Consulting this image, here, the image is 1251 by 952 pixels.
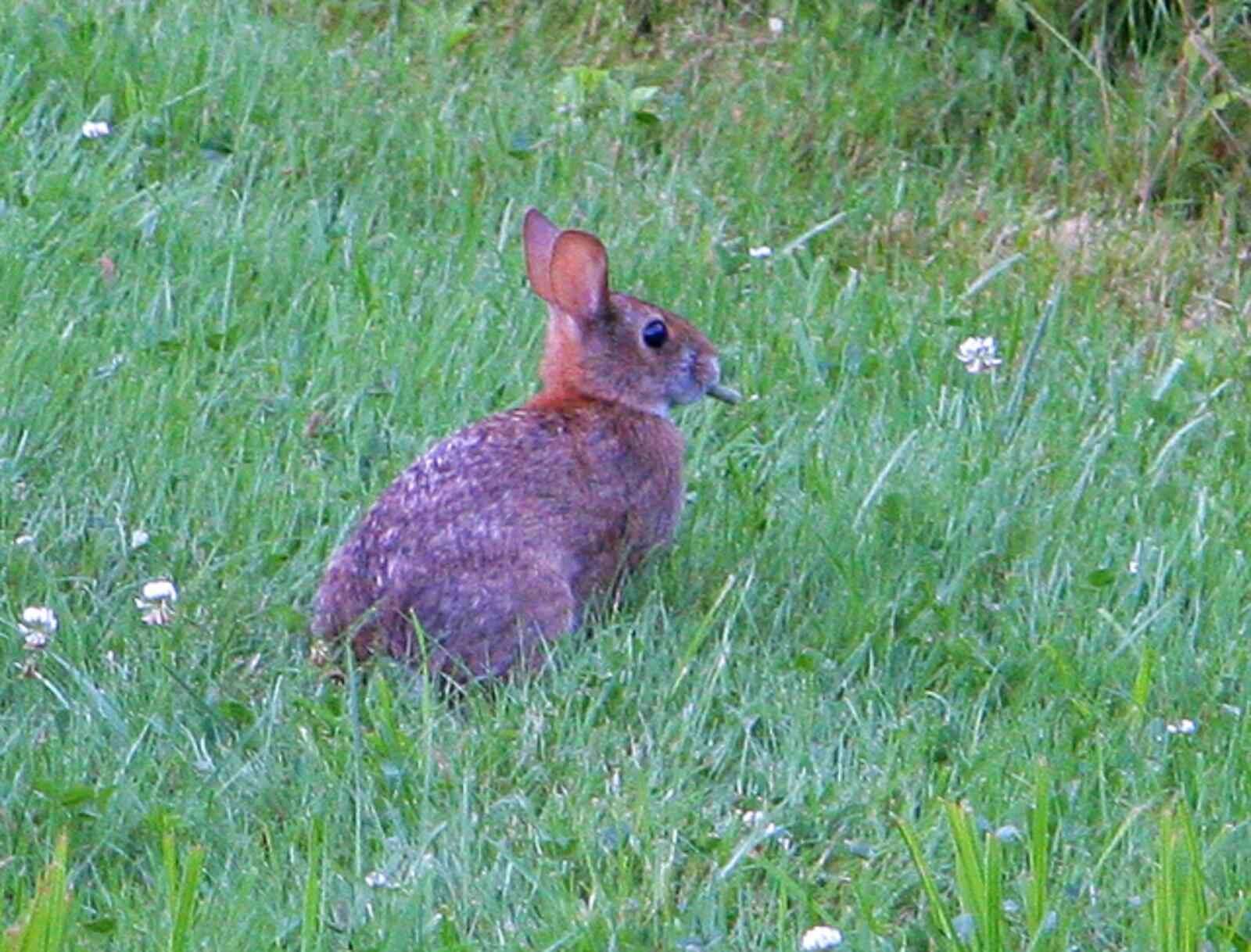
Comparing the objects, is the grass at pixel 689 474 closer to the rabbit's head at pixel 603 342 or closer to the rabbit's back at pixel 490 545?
the rabbit's back at pixel 490 545

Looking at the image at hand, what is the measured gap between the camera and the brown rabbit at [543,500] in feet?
15.3

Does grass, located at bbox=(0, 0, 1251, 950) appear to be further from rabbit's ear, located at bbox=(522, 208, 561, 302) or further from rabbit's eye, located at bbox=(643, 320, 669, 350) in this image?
rabbit's ear, located at bbox=(522, 208, 561, 302)

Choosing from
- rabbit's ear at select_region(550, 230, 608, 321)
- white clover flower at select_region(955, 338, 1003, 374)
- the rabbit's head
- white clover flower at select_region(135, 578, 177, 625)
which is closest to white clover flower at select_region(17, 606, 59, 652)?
white clover flower at select_region(135, 578, 177, 625)

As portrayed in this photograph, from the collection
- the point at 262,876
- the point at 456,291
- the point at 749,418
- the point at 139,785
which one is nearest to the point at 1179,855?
the point at 262,876

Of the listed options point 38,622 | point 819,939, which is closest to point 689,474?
point 38,622

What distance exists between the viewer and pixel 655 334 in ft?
17.9

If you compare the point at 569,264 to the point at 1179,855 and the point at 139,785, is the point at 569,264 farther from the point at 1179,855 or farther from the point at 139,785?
the point at 1179,855

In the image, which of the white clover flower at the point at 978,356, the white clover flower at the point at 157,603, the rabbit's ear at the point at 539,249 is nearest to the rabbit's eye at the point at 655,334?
the rabbit's ear at the point at 539,249

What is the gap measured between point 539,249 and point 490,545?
3.42 feet

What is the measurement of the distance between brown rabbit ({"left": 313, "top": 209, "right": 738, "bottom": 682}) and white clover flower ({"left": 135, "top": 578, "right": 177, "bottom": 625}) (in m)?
0.32

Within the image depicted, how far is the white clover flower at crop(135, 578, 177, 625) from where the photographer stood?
4.84 m

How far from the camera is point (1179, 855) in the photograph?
4027 mm

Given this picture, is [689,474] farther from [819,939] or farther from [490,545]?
[819,939]

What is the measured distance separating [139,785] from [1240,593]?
7.65 feet
